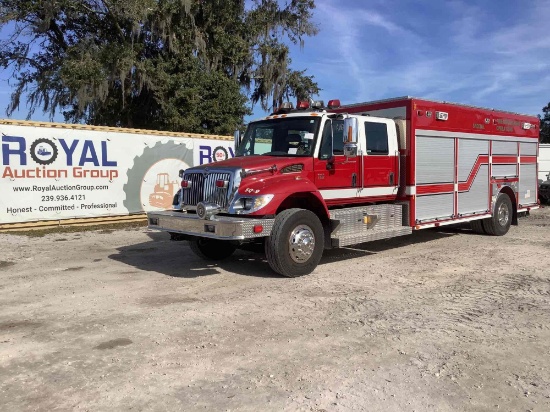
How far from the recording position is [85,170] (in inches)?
521

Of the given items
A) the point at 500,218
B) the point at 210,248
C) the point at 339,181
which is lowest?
the point at 210,248

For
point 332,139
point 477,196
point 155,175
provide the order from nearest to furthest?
point 332,139 < point 477,196 < point 155,175

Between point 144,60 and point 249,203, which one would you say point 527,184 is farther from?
point 144,60

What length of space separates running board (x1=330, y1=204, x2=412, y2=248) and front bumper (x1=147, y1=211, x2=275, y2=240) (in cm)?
138

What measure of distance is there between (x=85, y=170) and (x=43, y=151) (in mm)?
1200

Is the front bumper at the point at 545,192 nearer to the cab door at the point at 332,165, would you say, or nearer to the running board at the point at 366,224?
the running board at the point at 366,224

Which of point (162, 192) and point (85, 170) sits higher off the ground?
point (85, 170)

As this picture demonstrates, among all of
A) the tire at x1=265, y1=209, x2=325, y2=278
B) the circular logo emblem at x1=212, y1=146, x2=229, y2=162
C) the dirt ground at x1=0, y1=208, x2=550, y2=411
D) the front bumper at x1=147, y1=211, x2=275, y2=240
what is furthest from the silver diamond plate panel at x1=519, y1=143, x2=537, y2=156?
the circular logo emblem at x1=212, y1=146, x2=229, y2=162

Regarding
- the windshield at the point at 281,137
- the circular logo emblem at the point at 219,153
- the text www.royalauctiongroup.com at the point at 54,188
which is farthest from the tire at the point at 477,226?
the text www.royalauctiongroup.com at the point at 54,188

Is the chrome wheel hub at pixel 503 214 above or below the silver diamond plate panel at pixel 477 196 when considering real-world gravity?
below

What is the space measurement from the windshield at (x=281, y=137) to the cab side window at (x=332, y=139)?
168mm

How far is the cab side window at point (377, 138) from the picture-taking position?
823cm

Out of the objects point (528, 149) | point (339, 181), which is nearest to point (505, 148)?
point (528, 149)

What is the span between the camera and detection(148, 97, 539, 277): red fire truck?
6824 millimetres
